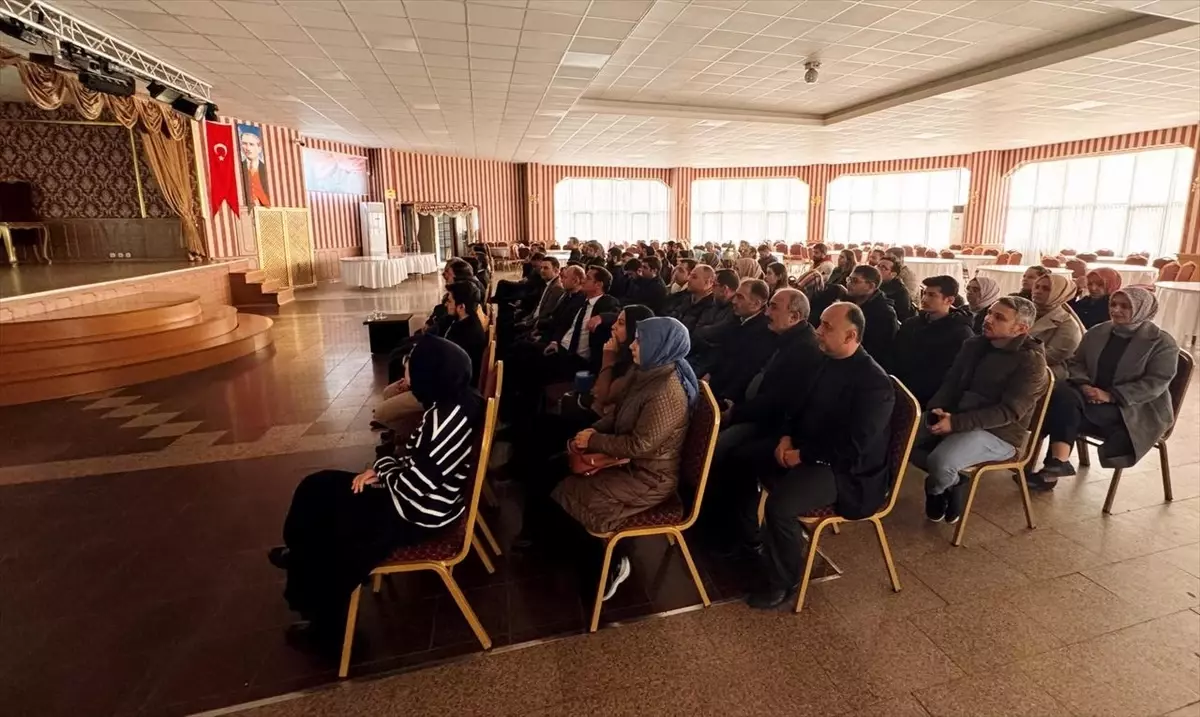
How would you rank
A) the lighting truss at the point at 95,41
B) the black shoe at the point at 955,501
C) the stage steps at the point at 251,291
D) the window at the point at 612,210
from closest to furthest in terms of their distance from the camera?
the black shoe at the point at 955,501 < the lighting truss at the point at 95,41 < the stage steps at the point at 251,291 < the window at the point at 612,210

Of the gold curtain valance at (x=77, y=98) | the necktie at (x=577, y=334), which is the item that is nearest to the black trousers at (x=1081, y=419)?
the necktie at (x=577, y=334)

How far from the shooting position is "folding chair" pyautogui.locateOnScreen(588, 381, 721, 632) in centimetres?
218

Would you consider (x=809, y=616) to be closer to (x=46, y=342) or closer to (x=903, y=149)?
(x=46, y=342)

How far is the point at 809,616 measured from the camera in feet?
7.59

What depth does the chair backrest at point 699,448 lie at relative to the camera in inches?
85.2

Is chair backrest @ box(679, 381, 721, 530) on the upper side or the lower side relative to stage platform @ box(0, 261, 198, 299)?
lower

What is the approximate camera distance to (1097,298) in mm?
4309

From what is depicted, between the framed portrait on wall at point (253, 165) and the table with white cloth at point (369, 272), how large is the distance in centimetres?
209

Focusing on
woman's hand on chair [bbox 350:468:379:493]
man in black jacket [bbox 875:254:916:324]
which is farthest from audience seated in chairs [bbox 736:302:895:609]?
man in black jacket [bbox 875:254:916:324]

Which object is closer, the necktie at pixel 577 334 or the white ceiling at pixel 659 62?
the necktie at pixel 577 334

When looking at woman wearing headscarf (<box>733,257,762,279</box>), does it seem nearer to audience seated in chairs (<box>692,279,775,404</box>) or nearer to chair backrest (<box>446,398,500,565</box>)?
audience seated in chairs (<box>692,279,775,404</box>)

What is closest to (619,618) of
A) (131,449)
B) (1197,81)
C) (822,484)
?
(822,484)

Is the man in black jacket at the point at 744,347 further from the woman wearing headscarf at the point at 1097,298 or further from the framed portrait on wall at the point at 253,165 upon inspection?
the framed portrait on wall at the point at 253,165

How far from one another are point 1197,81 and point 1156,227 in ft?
20.1
